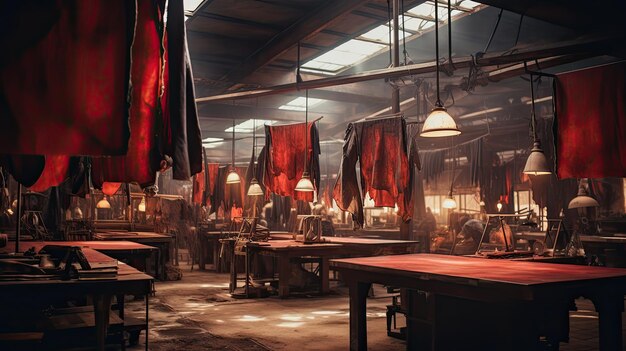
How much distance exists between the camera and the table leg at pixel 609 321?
4.57 meters

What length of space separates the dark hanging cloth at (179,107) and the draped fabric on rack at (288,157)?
721cm

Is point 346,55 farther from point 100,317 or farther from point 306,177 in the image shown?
point 100,317

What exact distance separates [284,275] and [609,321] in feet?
21.9

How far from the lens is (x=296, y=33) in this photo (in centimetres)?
915

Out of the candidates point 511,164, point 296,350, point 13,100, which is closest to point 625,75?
point 296,350

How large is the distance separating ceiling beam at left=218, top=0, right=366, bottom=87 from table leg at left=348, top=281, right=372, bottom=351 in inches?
172

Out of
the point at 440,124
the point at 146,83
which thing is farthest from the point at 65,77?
the point at 440,124

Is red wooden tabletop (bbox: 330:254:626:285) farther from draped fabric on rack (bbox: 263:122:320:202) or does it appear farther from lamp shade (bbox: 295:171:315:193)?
draped fabric on rack (bbox: 263:122:320:202)

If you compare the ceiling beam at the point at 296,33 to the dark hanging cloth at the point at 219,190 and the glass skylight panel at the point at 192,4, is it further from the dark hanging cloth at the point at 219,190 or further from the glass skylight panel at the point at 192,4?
the dark hanging cloth at the point at 219,190

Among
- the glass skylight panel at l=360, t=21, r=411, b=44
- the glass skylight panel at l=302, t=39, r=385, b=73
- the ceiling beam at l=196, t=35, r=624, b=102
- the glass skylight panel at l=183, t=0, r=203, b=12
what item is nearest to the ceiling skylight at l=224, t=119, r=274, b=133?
the glass skylight panel at l=302, t=39, r=385, b=73

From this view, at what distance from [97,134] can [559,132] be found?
5588 mm

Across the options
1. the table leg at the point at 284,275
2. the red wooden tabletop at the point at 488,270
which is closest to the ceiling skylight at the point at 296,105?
the table leg at the point at 284,275

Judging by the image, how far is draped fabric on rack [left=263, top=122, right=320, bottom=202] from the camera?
35.4 ft

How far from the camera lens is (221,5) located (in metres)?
8.26
